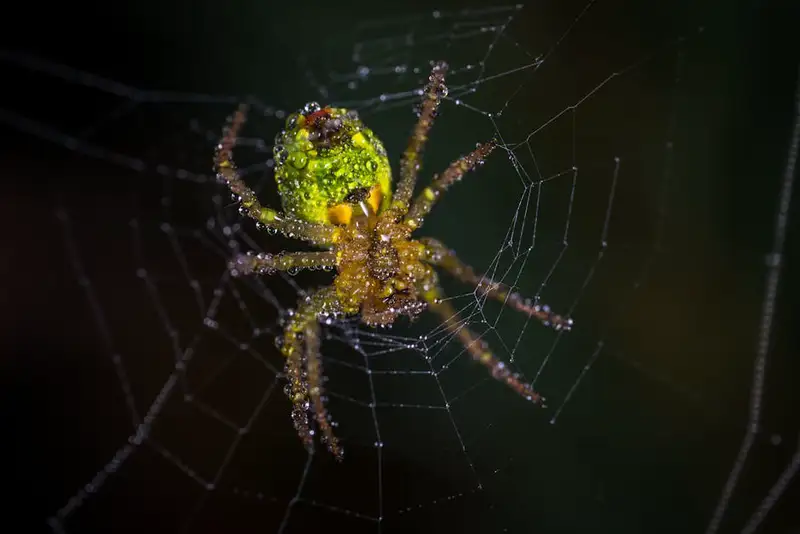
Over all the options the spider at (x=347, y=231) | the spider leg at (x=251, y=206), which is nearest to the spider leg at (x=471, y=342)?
the spider at (x=347, y=231)

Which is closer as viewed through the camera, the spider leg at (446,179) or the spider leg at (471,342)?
the spider leg at (446,179)

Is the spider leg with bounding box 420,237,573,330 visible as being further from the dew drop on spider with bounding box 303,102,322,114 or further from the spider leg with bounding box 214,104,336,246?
the dew drop on spider with bounding box 303,102,322,114

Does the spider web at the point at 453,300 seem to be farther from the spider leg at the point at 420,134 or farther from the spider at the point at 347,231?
the spider leg at the point at 420,134

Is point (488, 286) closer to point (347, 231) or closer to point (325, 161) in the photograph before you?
point (347, 231)

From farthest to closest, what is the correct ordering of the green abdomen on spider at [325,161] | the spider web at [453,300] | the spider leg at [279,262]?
the spider web at [453,300] < the spider leg at [279,262] < the green abdomen on spider at [325,161]

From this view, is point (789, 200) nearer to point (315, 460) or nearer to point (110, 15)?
point (315, 460)

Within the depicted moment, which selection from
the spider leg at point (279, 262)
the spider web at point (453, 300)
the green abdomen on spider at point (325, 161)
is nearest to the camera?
the green abdomen on spider at point (325, 161)
